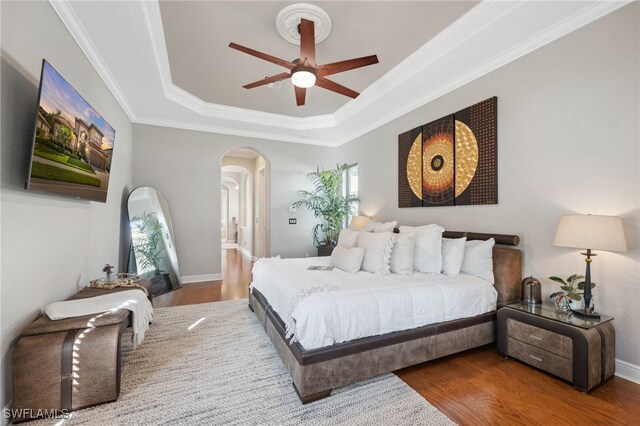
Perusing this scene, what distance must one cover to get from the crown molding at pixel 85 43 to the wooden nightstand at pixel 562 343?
4.55 metres

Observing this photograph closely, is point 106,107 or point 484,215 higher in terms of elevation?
point 106,107

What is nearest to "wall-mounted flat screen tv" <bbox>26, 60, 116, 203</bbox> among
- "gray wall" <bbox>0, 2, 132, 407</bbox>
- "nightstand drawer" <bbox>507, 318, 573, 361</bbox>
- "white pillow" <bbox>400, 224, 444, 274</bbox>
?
"gray wall" <bbox>0, 2, 132, 407</bbox>

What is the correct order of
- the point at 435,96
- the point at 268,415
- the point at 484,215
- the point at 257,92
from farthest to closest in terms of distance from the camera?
the point at 257,92, the point at 435,96, the point at 484,215, the point at 268,415

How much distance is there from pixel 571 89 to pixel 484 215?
139 cm

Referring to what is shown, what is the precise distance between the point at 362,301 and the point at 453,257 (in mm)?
1364

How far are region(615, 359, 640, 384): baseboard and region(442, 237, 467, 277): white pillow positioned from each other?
1.30 m

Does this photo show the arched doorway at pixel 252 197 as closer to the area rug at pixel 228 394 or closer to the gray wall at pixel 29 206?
the area rug at pixel 228 394

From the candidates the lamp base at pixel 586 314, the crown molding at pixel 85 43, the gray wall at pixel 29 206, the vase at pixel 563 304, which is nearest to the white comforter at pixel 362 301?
the vase at pixel 563 304

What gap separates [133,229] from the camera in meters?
4.29

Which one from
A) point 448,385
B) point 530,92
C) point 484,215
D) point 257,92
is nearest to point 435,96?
point 530,92

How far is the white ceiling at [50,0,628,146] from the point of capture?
2.37 meters

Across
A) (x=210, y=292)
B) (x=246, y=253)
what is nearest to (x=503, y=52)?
(x=210, y=292)

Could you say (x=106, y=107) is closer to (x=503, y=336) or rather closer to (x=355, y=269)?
(x=355, y=269)

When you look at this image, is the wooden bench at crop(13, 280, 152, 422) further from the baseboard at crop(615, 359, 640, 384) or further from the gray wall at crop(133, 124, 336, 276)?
the baseboard at crop(615, 359, 640, 384)
